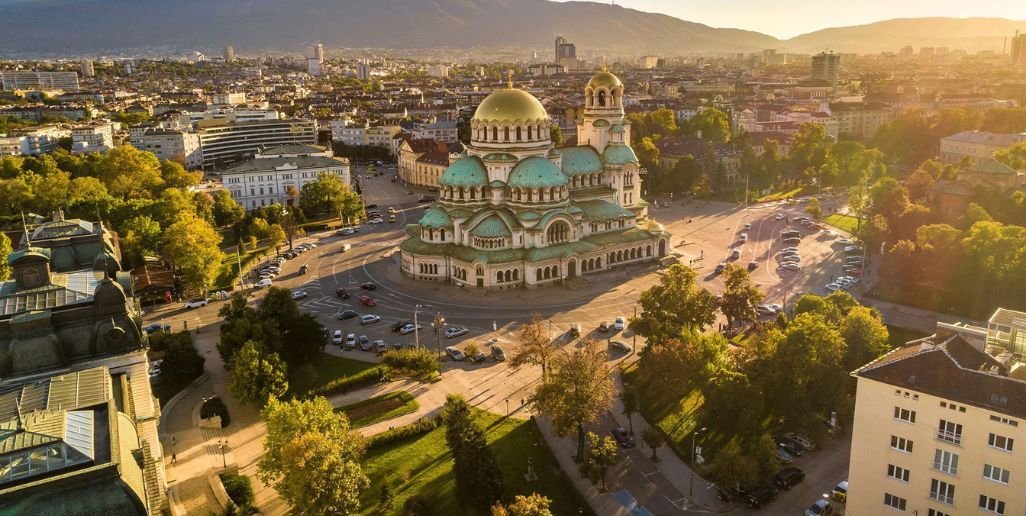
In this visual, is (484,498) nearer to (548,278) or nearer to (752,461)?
(752,461)

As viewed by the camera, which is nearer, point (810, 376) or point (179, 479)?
point (179, 479)

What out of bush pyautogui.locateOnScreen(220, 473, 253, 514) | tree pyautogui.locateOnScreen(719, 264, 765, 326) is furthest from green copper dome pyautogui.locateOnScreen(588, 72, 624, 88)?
bush pyautogui.locateOnScreen(220, 473, 253, 514)

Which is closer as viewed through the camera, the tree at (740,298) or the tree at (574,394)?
the tree at (574,394)

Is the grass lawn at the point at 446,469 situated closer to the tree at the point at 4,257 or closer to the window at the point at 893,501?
the window at the point at 893,501

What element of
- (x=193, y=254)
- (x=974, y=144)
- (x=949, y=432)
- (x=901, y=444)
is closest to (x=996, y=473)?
(x=949, y=432)

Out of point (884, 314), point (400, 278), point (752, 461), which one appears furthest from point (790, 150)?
point (752, 461)

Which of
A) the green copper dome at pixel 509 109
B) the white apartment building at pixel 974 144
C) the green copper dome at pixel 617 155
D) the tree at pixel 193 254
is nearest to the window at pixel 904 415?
the green copper dome at pixel 509 109

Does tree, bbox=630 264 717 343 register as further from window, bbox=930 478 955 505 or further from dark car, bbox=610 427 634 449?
window, bbox=930 478 955 505

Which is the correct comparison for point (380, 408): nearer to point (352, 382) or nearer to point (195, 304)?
point (352, 382)
